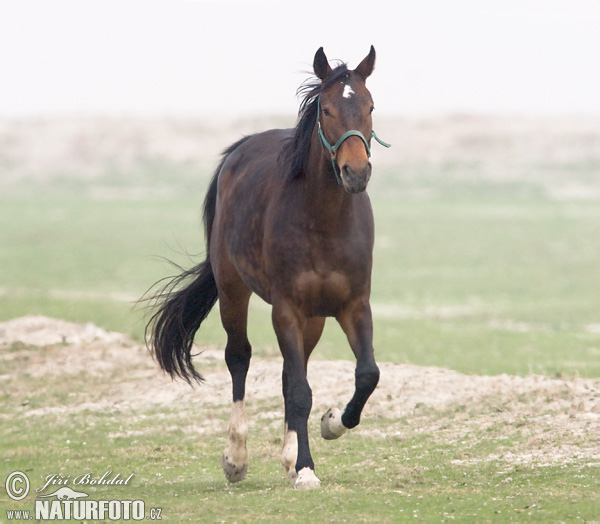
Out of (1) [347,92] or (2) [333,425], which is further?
(2) [333,425]

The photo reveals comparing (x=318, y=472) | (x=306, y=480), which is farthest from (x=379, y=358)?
(x=306, y=480)

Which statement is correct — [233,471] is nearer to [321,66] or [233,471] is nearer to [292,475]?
[292,475]

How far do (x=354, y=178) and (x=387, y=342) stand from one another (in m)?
12.2

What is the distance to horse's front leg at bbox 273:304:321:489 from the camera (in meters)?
7.51

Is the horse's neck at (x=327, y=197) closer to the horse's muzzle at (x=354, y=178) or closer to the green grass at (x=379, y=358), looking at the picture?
the horse's muzzle at (x=354, y=178)

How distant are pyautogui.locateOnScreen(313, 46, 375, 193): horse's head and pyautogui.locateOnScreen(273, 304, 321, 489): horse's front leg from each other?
1093 millimetres

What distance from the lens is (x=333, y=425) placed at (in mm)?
7816

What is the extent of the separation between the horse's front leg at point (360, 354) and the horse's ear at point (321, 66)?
1616mm

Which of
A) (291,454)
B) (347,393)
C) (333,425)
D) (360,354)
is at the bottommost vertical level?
(347,393)

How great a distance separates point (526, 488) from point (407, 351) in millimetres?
10131

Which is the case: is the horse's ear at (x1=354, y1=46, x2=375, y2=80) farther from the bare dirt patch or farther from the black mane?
the bare dirt patch

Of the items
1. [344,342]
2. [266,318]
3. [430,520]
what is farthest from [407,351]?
[430,520]

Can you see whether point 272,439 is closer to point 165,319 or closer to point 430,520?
point 165,319

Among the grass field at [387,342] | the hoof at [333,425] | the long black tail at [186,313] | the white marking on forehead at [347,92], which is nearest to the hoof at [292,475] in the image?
the grass field at [387,342]
